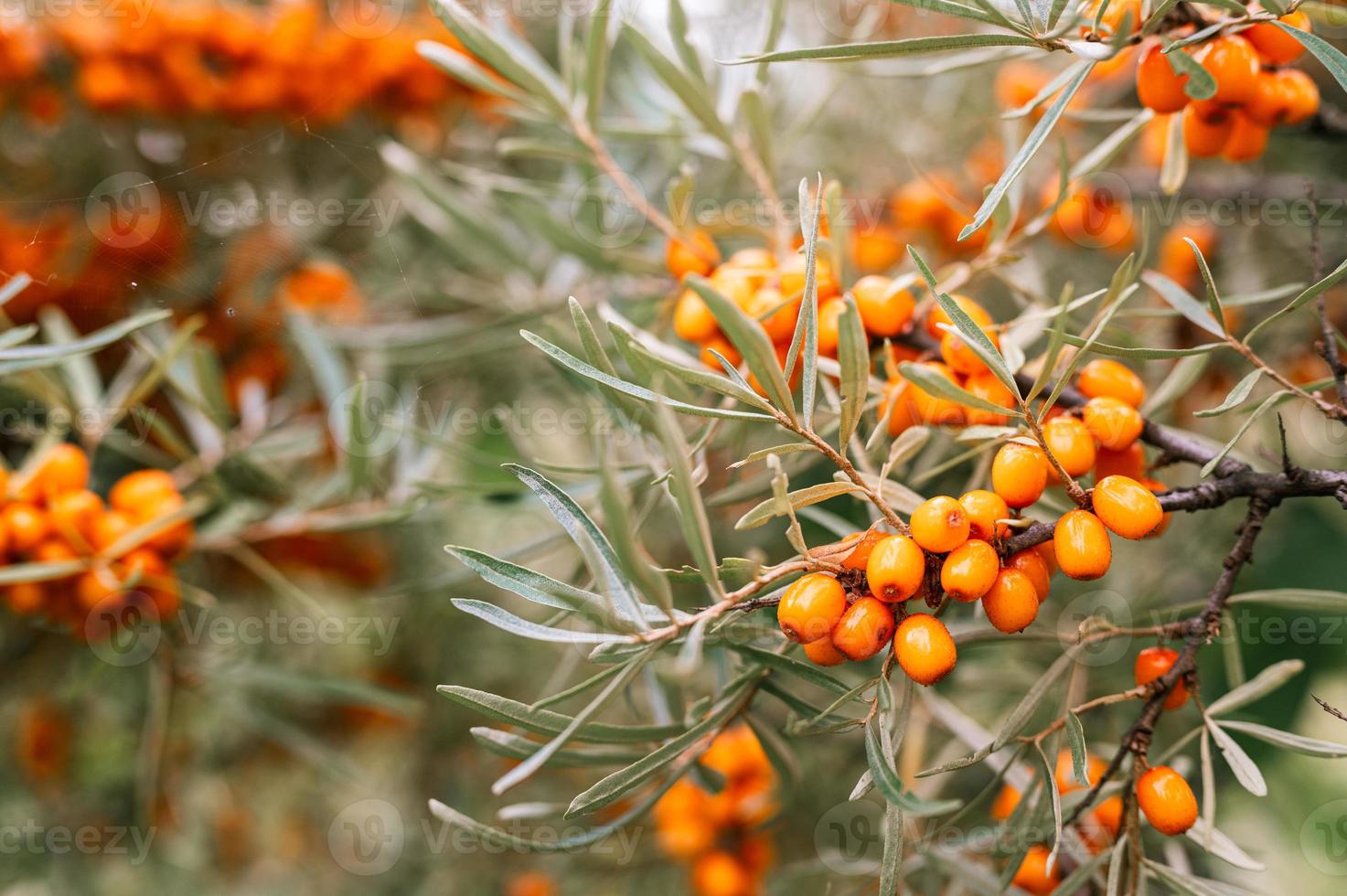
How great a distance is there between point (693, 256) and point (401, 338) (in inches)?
24.6

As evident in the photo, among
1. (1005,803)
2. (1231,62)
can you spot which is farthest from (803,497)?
(1005,803)

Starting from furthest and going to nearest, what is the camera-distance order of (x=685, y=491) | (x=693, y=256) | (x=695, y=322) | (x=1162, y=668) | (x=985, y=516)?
(x=693, y=256), (x=695, y=322), (x=1162, y=668), (x=985, y=516), (x=685, y=491)

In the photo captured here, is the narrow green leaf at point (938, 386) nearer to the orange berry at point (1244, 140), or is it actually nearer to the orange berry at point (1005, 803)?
the orange berry at point (1244, 140)

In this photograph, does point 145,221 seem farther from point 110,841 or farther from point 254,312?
point 110,841

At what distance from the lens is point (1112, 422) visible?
2.19 ft

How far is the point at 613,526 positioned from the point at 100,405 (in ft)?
3.36

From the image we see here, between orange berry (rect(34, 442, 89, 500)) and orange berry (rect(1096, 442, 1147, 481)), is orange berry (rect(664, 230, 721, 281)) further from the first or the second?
orange berry (rect(34, 442, 89, 500))

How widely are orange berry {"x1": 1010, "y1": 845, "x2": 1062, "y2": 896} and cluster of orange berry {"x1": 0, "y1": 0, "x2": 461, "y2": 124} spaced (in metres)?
1.69

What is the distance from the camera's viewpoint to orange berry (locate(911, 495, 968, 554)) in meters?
0.58

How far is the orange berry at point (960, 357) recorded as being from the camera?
0.71 m

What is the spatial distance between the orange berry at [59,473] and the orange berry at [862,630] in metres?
0.97

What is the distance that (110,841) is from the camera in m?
1.83

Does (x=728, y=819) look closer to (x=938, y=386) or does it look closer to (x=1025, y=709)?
(x=1025, y=709)

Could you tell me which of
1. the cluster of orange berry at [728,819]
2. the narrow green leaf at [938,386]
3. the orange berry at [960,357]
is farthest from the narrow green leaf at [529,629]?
the cluster of orange berry at [728,819]
